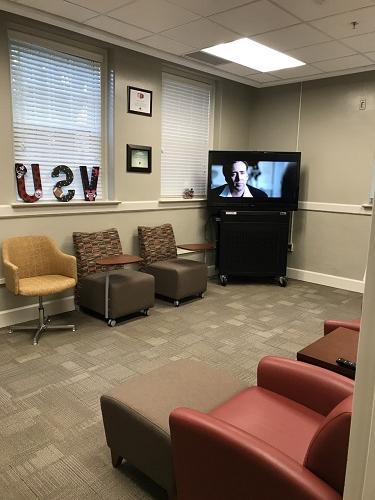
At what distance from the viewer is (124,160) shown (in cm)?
457

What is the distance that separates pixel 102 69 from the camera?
4359mm

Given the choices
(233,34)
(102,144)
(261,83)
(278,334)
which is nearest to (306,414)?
(278,334)

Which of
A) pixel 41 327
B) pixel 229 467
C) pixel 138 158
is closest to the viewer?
pixel 229 467

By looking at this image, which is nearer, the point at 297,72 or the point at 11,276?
the point at 11,276

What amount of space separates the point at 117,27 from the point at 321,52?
2.09 meters

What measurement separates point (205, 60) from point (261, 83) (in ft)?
4.26

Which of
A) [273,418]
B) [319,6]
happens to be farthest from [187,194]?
[273,418]

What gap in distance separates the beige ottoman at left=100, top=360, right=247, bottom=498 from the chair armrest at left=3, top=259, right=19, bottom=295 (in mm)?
1799

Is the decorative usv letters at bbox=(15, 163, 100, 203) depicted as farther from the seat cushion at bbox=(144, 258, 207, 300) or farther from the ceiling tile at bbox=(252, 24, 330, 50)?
the ceiling tile at bbox=(252, 24, 330, 50)

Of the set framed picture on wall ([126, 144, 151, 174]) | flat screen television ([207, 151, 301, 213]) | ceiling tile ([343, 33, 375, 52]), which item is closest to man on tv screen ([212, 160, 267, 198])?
flat screen television ([207, 151, 301, 213])

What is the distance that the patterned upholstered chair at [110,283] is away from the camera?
386 centimetres

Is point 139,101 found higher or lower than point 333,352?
higher

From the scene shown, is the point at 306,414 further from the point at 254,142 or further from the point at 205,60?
the point at 254,142

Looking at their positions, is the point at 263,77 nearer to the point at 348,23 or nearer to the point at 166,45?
the point at 166,45
